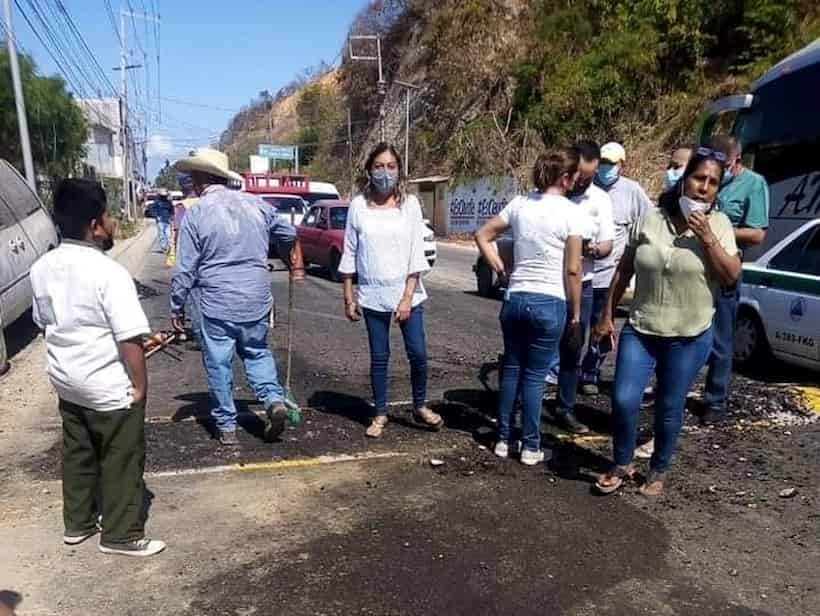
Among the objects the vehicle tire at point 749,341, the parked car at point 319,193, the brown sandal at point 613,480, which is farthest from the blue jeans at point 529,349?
the parked car at point 319,193

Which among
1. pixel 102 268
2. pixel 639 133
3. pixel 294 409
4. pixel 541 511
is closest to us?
pixel 102 268

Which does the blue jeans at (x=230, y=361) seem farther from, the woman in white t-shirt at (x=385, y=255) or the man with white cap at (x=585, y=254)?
the man with white cap at (x=585, y=254)

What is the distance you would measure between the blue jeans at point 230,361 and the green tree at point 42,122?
25312mm

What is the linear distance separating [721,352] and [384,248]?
241cm

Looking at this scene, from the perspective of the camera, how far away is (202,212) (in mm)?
4656

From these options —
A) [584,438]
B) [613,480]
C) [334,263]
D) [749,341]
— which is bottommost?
[334,263]

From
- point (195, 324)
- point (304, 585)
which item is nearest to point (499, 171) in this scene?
point (195, 324)

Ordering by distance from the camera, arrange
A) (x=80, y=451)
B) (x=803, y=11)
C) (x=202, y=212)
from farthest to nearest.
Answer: (x=803, y=11), (x=202, y=212), (x=80, y=451)

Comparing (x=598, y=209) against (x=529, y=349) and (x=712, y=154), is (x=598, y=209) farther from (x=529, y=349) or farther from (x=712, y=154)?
(x=712, y=154)

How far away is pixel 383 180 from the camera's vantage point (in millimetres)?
4727

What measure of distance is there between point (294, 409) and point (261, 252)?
41.4 inches

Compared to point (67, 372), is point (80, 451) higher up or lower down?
lower down

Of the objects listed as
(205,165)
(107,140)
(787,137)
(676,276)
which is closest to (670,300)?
(676,276)

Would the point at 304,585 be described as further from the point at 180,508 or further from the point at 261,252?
the point at 261,252
